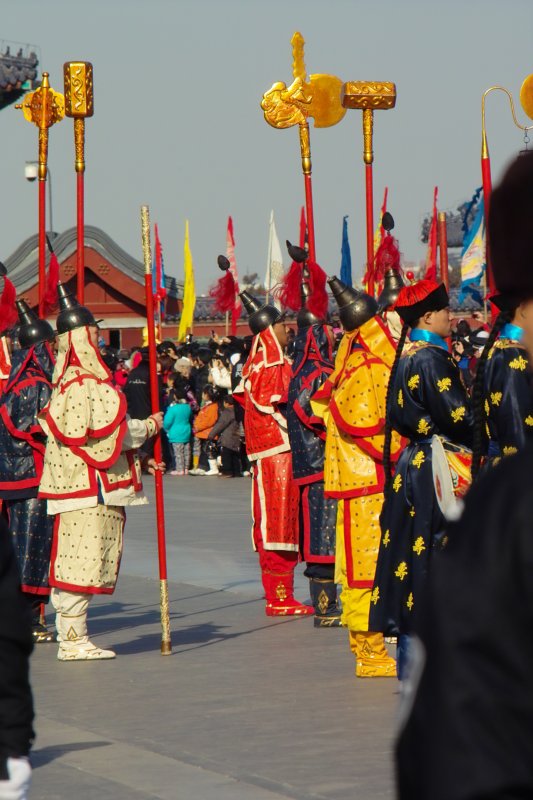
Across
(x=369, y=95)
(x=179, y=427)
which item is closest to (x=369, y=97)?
(x=369, y=95)

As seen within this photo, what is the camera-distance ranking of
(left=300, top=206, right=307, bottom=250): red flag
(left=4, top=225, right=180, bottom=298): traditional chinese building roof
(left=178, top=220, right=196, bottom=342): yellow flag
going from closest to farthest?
(left=300, top=206, right=307, bottom=250): red flag, (left=178, top=220, right=196, bottom=342): yellow flag, (left=4, top=225, right=180, bottom=298): traditional chinese building roof

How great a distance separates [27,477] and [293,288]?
2.06 meters

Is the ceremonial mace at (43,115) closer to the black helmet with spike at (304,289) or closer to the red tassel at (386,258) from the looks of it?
the black helmet with spike at (304,289)

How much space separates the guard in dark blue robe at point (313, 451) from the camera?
9.45 meters

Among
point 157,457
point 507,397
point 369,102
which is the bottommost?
point 157,457

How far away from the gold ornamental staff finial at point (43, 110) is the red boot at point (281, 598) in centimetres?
279

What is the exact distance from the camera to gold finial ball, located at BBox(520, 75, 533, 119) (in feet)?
27.3

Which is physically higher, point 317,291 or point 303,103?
point 303,103

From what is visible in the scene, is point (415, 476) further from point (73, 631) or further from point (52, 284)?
point (52, 284)

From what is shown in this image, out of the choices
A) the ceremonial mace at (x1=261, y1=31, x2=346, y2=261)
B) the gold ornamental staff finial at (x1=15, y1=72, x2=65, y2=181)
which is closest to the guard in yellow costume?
the ceremonial mace at (x1=261, y1=31, x2=346, y2=261)

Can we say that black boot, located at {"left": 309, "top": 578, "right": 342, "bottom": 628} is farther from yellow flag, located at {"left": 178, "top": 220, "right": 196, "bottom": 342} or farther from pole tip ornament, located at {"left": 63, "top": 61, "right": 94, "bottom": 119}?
yellow flag, located at {"left": 178, "top": 220, "right": 196, "bottom": 342}

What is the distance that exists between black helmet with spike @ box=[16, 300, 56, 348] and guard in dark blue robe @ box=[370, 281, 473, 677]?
3.41m

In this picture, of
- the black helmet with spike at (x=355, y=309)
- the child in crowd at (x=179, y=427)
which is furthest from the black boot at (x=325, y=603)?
Result: the child in crowd at (x=179, y=427)

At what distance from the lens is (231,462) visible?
22031 mm
